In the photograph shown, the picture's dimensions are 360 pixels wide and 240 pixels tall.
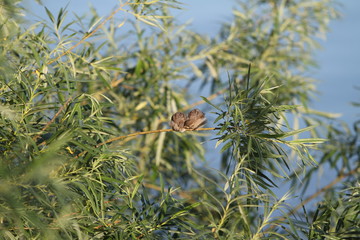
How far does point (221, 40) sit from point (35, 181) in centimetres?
287

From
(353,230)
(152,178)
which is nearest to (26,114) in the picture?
(353,230)

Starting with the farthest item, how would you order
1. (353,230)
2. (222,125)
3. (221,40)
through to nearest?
(221,40), (353,230), (222,125)

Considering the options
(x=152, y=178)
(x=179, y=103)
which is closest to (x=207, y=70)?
(x=179, y=103)

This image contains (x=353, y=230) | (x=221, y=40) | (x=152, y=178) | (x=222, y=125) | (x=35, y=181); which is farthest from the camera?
(x=221, y=40)

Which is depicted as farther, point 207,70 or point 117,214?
point 207,70

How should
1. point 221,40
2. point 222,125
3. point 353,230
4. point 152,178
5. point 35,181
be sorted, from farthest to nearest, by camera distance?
point 221,40 < point 152,178 < point 353,230 < point 222,125 < point 35,181

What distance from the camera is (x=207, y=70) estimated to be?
4.29 metres

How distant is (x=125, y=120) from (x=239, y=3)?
1233 millimetres

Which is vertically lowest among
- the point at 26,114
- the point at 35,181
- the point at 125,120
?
the point at 125,120

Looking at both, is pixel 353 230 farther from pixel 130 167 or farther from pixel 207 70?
pixel 207 70

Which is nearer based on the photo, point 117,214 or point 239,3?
point 117,214

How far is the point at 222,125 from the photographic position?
64.0 inches

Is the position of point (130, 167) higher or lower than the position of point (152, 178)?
higher

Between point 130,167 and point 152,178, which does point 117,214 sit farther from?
point 152,178
